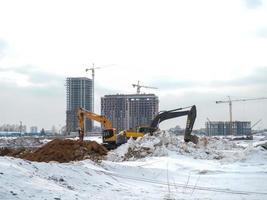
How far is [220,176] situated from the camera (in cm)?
1986

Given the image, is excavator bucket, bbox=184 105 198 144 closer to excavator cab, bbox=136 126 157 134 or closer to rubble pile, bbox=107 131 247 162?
excavator cab, bbox=136 126 157 134

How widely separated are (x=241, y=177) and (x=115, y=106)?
376ft

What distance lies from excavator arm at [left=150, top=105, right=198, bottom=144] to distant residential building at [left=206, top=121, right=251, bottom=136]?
14508 centimetres

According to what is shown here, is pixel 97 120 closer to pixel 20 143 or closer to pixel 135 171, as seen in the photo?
pixel 135 171

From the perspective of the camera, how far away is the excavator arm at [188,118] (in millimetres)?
40188

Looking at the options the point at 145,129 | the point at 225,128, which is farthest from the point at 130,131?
the point at 225,128

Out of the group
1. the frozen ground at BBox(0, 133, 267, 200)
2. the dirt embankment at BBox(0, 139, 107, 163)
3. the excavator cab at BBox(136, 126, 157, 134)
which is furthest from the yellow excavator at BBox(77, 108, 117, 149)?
the frozen ground at BBox(0, 133, 267, 200)

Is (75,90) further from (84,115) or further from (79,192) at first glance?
(79,192)

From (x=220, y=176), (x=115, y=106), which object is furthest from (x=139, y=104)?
(x=220, y=176)

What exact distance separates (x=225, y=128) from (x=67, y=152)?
161m

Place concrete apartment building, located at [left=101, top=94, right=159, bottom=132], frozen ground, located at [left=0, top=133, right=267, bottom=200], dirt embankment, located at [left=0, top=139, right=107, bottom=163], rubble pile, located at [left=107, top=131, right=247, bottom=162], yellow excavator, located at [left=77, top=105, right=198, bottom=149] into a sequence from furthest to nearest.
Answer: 1. concrete apartment building, located at [left=101, top=94, right=159, bottom=132]
2. yellow excavator, located at [left=77, top=105, right=198, bottom=149]
3. rubble pile, located at [left=107, top=131, right=247, bottom=162]
4. dirt embankment, located at [left=0, top=139, right=107, bottom=163]
5. frozen ground, located at [left=0, top=133, right=267, bottom=200]

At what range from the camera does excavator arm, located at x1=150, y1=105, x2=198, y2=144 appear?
40.2m

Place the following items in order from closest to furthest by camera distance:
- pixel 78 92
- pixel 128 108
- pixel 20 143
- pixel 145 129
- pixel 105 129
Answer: pixel 105 129
pixel 145 129
pixel 20 143
pixel 128 108
pixel 78 92

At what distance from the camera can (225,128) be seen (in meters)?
186
